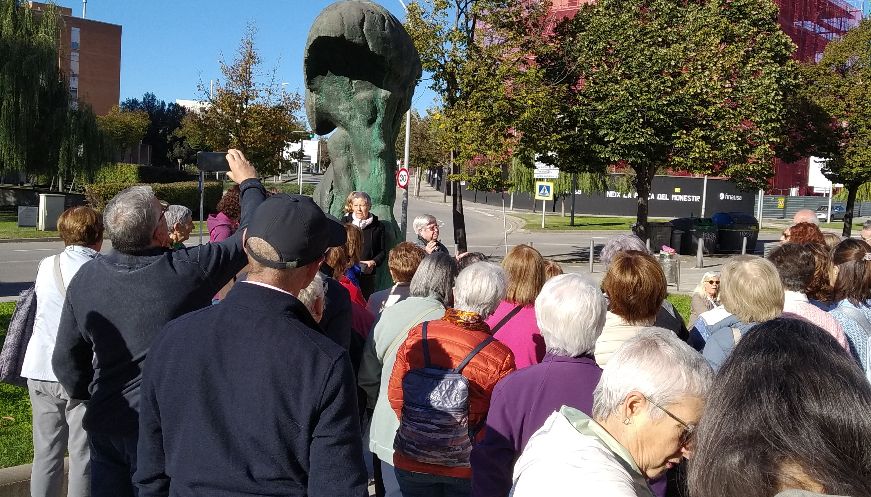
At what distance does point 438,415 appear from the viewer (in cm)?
374

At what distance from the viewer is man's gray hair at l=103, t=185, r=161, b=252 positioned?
360cm

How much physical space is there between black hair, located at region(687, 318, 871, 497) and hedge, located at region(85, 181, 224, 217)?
29.7 metres

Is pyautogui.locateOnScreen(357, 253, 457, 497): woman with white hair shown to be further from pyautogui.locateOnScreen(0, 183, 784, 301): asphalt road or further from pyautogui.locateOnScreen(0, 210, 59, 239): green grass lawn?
pyautogui.locateOnScreen(0, 210, 59, 239): green grass lawn

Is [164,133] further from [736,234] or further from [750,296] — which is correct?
[750,296]

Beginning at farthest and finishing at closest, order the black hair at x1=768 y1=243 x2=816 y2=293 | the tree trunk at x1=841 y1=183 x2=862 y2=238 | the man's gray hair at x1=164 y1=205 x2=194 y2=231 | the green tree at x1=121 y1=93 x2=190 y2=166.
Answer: the green tree at x1=121 y1=93 x2=190 y2=166
the tree trunk at x1=841 y1=183 x2=862 y2=238
the man's gray hair at x1=164 y1=205 x2=194 y2=231
the black hair at x1=768 y1=243 x2=816 y2=293

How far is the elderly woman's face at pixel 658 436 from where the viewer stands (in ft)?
7.69

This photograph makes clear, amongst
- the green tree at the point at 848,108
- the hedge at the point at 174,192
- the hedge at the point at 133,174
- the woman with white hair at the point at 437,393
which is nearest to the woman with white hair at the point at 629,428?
the woman with white hair at the point at 437,393

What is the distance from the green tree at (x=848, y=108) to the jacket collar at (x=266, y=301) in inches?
1166

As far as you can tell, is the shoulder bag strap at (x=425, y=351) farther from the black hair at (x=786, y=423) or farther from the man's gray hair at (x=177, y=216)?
the man's gray hair at (x=177, y=216)

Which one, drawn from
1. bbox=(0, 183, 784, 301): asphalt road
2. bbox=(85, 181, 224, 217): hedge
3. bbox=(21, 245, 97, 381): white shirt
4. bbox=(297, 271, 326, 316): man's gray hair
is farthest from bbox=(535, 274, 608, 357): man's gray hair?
bbox=(85, 181, 224, 217): hedge

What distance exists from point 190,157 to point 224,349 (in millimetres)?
64192

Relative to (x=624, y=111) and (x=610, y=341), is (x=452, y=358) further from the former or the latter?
(x=624, y=111)

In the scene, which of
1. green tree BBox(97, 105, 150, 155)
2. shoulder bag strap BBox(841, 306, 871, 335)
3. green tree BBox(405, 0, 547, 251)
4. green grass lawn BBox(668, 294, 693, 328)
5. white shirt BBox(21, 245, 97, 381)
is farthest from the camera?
green tree BBox(97, 105, 150, 155)

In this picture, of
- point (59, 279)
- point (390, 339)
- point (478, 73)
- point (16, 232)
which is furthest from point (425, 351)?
point (16, 232)
